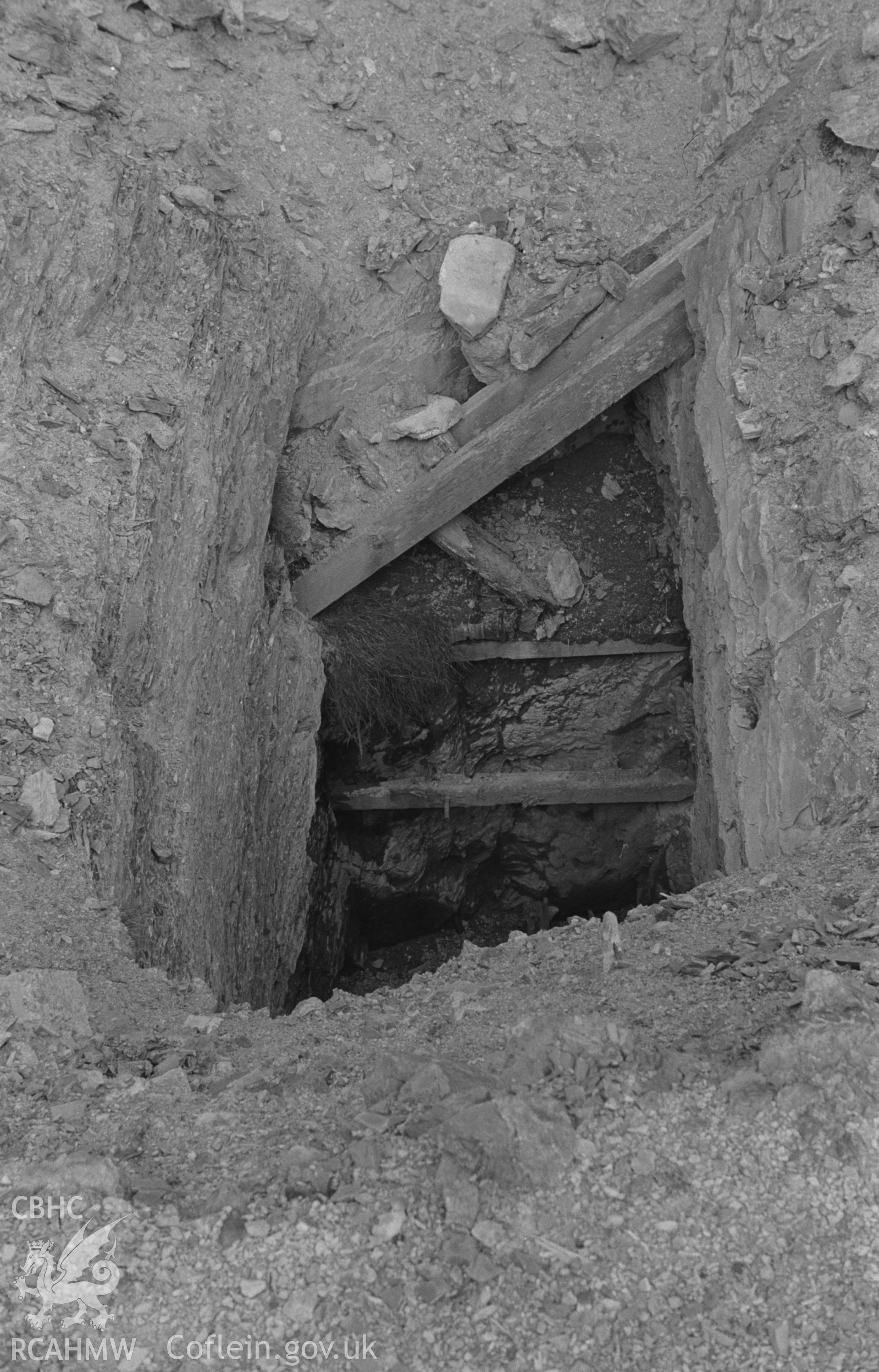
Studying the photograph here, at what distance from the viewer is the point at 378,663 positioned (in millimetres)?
5980

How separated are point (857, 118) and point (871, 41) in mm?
435

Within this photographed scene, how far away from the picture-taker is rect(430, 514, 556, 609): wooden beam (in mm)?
5914

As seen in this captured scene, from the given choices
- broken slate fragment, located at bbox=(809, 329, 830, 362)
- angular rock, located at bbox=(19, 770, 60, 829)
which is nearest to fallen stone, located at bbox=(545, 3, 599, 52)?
broken slate fragment, located at bbox=(809, 329, 830, 362)

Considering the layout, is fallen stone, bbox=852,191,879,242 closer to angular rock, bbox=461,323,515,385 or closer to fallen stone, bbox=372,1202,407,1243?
angular rock, bbox=461,323,515,385

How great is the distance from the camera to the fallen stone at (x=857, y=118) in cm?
467

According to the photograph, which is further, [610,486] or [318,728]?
[610,486]

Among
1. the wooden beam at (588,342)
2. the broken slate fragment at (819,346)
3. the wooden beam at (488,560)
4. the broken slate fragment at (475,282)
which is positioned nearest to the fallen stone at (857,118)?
the wooden beam at (588,342)

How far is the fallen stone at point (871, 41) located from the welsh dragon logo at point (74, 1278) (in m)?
5.46

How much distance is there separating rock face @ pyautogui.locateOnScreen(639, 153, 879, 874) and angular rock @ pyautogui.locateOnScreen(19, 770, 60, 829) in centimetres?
272

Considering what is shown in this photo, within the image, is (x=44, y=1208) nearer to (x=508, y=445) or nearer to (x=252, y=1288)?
(x=252, y=1288)

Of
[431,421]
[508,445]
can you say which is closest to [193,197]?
[431,421]

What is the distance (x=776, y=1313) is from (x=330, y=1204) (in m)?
0.93

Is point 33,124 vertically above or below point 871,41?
below

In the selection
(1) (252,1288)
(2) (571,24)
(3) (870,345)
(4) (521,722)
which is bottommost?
(1) (252,1288)
